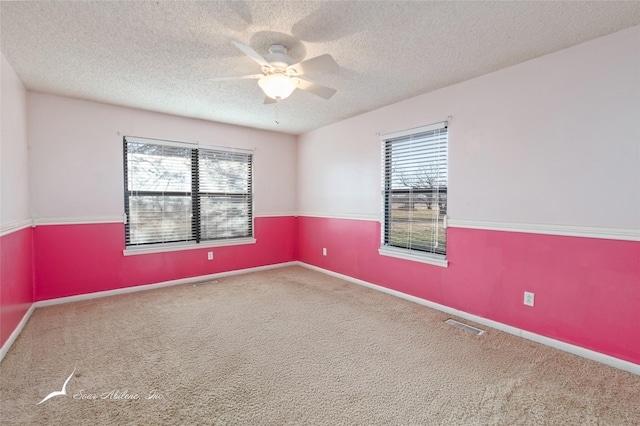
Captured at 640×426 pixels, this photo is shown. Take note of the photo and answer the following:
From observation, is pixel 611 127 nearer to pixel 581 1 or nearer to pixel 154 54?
pixel 581 1

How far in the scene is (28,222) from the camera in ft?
10.3

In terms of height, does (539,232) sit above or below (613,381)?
above

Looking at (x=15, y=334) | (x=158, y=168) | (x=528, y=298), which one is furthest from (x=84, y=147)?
(x=528, y=298)

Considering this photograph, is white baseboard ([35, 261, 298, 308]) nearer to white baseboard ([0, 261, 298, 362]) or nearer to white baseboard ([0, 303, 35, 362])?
white baseboard ([0, 261, 298, 362])

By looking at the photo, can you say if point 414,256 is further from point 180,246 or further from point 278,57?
point 180,246

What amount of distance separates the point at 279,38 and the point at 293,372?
244 cm

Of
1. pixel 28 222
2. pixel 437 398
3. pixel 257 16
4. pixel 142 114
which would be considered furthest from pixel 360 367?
pixel 142 114

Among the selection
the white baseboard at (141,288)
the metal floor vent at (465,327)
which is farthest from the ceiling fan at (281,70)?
the white baseboard at (141,288)

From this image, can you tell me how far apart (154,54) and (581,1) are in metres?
3.05

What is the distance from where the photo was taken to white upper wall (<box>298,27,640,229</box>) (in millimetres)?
2129

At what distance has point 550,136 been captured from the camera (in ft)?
8.03

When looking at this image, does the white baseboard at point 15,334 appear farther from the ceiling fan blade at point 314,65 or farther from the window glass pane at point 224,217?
the ceiling fan blade at point 314,65

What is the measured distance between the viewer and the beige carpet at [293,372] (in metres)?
1.70

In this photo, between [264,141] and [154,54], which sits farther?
[264,141]
